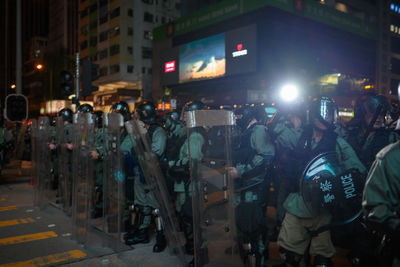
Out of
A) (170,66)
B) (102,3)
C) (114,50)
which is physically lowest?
(170,66)

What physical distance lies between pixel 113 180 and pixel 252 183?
2119 millimetres

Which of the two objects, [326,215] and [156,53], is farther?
[156,53]

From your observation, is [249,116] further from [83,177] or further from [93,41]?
[93,41]

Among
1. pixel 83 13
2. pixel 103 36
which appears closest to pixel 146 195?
pixel 103 36

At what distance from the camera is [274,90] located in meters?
27.3

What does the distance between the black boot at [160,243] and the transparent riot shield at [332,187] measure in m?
2.51

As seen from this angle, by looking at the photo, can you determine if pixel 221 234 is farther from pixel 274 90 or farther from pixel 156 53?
pixel 156 53

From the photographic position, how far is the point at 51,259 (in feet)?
15.3

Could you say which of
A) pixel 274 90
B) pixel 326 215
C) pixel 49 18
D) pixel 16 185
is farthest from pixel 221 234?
pixel 49 18

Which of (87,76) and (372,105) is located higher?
(87,76)

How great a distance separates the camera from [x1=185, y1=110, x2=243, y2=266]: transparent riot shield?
314 cm

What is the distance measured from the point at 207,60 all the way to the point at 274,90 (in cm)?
827

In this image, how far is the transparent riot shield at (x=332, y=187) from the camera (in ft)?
9.80

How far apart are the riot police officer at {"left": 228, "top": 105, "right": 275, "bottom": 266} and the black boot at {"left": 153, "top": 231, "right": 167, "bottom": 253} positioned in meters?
1.56
